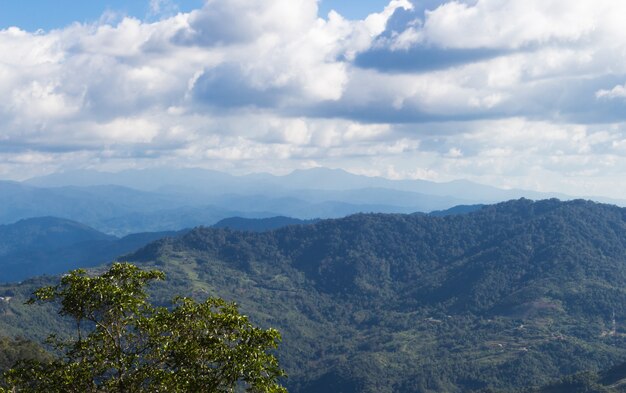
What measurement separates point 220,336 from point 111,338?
6.96 metres

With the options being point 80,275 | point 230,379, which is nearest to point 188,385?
point 230,379

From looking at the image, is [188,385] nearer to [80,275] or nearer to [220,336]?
[220,336]

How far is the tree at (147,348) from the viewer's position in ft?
113

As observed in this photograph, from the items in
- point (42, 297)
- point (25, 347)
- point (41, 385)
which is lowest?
point (25, 347)

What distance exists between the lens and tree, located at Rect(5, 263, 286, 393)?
3459 cm

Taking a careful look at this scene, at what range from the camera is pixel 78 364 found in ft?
119

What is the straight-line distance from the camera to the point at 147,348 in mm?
37656

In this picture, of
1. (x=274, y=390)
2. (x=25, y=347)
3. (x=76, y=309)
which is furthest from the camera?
(x=25, y=347)

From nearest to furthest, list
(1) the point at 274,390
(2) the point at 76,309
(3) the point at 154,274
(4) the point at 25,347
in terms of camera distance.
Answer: (1) the point at 274,390, (2) the point at 76,309, (3) the point at 154,274, (4) the point at 25,347

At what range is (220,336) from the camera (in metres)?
36.6

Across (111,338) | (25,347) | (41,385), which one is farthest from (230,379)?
(25,347)

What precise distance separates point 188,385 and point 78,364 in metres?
7.18

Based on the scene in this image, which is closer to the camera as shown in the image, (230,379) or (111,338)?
(230,379)

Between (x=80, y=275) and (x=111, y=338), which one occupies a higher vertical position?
(x=80, y=275)
